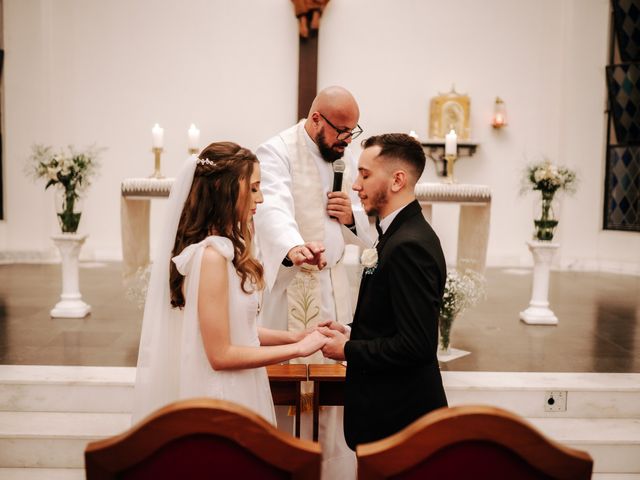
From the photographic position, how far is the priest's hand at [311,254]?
2.65 m

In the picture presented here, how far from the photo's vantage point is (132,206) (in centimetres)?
549

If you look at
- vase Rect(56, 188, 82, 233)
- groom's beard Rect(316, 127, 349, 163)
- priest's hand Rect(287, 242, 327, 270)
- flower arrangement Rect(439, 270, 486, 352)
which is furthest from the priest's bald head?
vase Rect(56, 188, 82, 233)

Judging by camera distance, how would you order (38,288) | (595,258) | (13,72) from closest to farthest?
(38,288), (13,72), (595,258)

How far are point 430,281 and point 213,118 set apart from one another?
721 cm

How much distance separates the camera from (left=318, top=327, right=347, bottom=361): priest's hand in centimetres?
219

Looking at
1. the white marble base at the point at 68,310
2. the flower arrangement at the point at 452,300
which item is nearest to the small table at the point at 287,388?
the flower arrangement at the point at 452,300

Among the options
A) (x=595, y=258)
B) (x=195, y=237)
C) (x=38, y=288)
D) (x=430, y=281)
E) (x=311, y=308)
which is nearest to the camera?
(x=430, y=281)

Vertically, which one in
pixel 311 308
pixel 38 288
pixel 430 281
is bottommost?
pixel 38 288

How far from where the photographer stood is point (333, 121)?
3.30 meters

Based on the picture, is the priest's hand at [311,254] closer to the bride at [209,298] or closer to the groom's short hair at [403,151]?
the bride at [209,298]

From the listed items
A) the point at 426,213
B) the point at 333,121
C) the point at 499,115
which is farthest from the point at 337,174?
the point at 499,115

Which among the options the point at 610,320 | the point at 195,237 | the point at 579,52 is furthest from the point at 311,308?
the point at 579,52

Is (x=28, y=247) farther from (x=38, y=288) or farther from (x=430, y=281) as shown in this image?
(x=430, y=281)

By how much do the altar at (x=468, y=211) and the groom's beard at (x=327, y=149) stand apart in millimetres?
1869
